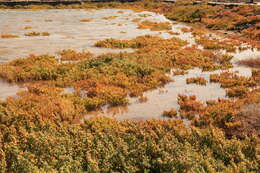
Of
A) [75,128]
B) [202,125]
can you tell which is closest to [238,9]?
[202,125]

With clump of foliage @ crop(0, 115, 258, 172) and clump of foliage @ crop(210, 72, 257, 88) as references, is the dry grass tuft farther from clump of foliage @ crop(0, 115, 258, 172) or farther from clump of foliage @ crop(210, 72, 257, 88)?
clump of foliage @ crop(0, 115, 258, 172)

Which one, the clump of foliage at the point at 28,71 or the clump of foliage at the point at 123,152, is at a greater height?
the clump of foliage at the point at 28,71

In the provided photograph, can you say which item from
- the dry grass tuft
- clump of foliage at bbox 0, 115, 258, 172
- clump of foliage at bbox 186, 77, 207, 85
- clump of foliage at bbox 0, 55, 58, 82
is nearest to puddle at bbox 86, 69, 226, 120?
clump of foliage at bbox 186, 77, 207, 85

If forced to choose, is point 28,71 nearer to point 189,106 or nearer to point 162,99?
point 162,99

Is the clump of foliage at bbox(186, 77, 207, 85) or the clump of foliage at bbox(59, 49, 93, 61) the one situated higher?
the clump of foliage at bbox(59, 49, 93, 61)

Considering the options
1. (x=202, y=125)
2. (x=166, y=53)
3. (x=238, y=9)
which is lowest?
(x=202, y=125)

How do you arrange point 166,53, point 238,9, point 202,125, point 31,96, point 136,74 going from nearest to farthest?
1. point 202,125
2. point 31,96
3. point 136,74
4. point 166,53
5. point 238,9

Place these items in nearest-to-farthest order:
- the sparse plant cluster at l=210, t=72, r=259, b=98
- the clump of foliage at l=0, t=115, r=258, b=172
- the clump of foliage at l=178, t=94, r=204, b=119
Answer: the clump of foliage at l=0, t=115, r=258, b=172 < the clump of foliage at l=178, t=94, r=204, b=119 < the sparse plant cluster at l=210, t=72, r=259, b=98

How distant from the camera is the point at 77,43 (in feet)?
86.7

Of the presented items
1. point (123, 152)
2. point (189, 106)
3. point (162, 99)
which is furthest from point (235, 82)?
point (123, 152)

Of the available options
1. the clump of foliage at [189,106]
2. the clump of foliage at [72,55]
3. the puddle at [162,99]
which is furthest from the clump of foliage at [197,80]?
the clump of foliage at [72,55]

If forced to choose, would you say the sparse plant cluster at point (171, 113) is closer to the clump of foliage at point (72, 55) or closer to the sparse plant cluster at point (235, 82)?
the sparse plant cluster at point (235, 82)

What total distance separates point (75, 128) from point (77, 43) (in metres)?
19.6

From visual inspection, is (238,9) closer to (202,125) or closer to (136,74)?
(136,74)
